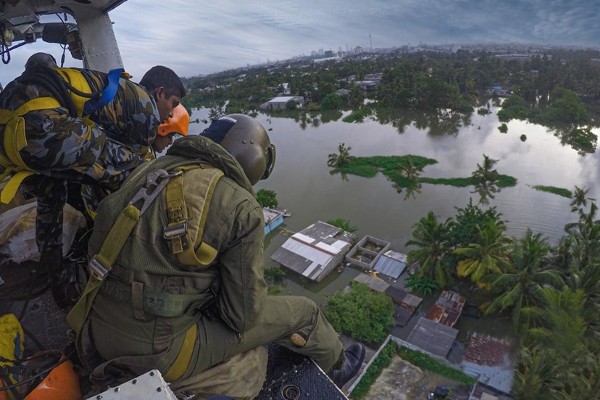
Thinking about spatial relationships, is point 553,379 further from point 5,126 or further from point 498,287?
point 5,126

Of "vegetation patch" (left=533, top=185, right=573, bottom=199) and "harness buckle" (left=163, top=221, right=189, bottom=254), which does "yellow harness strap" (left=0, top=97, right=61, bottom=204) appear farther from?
"vegetation patch" (left=533, top=185, right=573, bottom=199)

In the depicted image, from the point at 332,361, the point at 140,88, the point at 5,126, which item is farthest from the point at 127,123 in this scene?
the point at 332,361

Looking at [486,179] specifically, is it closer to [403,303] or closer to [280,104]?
[403,303]

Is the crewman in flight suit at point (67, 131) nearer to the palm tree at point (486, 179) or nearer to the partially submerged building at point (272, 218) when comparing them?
the partially submerged building at point (272, 218)

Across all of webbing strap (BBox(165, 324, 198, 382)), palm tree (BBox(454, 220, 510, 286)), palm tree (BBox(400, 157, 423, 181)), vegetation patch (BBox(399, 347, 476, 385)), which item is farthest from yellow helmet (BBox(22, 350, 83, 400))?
palm tree (BBox(400, 157, 423, 181))

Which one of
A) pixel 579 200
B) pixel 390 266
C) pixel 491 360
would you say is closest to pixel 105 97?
pixel 491 360
